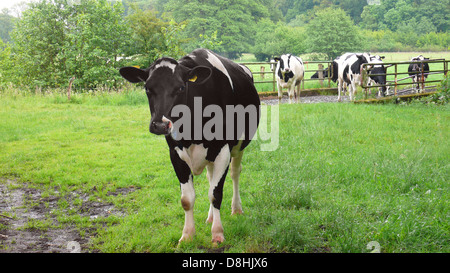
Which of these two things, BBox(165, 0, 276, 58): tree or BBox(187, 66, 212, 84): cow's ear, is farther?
BBox(165, 0, 276, 58): tree

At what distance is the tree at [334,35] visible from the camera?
4550 cm

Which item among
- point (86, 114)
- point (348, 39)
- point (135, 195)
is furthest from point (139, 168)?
point (348, 39)

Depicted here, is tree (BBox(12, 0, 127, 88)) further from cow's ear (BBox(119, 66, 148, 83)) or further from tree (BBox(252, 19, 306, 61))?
tree (BBox(252, 19, 306, 61))

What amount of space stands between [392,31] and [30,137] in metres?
55.7

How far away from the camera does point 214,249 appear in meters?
3.56

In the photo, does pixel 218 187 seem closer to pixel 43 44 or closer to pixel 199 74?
pixel 199 74

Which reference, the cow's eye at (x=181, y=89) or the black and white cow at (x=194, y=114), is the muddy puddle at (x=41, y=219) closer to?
the black and white cow at (x=194, y=114)

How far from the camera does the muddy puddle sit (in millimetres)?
3805

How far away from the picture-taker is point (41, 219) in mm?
4594

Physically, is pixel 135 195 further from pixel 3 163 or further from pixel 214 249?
pixel 3 163

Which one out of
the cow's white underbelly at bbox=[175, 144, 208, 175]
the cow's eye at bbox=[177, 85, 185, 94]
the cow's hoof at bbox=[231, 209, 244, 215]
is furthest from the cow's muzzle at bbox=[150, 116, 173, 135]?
the cow's hoof at bbox=[231, 209, 244, 215]

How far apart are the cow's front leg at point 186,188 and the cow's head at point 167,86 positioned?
0.52m

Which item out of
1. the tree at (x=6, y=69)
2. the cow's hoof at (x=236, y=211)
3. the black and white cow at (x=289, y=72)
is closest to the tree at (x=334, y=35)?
the tree at (x=6, y=69)

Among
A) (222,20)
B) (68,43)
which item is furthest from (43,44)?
(222,20)
